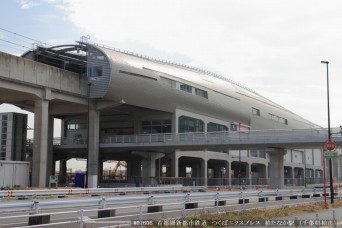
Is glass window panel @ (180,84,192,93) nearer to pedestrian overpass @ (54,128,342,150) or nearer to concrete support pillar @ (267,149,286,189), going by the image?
pedestrian overpass @ (54,128,342,150)

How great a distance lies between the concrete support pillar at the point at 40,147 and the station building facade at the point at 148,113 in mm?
5709

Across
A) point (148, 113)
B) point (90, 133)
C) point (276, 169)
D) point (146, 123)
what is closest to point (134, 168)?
point (146, 123)

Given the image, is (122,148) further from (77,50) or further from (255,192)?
(255,192)

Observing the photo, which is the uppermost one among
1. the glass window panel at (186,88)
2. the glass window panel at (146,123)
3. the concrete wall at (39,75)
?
the glass window panel at (186,88)

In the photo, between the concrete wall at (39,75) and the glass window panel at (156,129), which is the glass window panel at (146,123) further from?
the concrete wall at (39,75)

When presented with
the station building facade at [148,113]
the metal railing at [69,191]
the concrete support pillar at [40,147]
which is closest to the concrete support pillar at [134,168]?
the station building facade at [148,113]

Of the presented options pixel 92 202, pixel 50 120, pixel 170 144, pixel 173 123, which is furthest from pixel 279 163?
pixel 92 202

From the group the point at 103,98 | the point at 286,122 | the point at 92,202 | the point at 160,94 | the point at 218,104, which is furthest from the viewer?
the point at 286,122

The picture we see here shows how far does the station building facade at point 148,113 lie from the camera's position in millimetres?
62344

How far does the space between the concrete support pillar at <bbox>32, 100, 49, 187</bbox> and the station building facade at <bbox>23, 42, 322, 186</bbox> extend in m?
5.71

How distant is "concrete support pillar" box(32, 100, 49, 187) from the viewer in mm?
53875

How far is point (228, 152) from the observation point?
88.1 meters

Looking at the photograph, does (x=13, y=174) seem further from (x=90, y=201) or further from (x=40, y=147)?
(x=90, y=201)

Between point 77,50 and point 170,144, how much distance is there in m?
18.1
